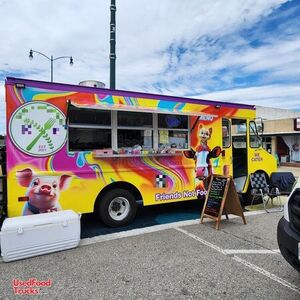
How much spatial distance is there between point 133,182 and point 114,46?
3524mm

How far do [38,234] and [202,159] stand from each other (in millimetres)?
3788

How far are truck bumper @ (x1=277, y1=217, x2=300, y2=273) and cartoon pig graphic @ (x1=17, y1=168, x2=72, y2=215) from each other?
343 centimetres

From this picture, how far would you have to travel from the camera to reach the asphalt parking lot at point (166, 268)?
118 inches

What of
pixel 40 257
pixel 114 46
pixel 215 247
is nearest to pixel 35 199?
pixel 40 257

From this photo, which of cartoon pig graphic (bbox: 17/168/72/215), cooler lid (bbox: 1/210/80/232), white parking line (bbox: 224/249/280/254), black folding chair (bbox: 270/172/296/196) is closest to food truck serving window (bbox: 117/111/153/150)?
cartoon pig graphic (bbox: 17/168/72/215)

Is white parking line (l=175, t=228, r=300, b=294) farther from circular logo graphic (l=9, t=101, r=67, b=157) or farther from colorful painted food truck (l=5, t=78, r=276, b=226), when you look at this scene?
circular logo graphic (l=9, t=101, r=67, b=157)

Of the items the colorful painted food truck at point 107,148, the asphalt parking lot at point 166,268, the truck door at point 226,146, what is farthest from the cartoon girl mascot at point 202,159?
the asphalt parking lot at point 166,268

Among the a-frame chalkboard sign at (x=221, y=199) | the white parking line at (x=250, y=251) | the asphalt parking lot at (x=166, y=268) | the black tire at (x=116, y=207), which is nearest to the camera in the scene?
the asphalt parking lot at (x=166, y=268)

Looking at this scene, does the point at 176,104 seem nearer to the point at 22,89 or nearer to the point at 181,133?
the point at 181,133

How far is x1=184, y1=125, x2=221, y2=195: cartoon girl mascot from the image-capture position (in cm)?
618

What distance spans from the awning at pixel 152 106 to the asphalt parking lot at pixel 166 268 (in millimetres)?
2279

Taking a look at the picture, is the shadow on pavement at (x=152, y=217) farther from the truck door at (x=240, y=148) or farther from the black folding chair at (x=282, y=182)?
the black folding chair at (x=282, y=182)

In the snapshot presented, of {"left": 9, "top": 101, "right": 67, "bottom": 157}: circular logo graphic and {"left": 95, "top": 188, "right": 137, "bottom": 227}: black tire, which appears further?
{"left": 95, "top": 188, "right": 137, "bottom": 227}: black tire

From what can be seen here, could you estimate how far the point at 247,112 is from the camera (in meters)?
7.21
